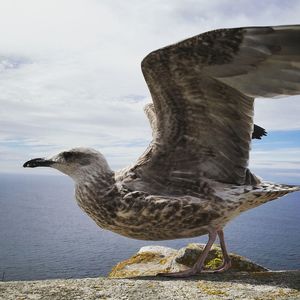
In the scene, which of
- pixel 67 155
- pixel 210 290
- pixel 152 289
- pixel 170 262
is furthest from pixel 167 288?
pixel 170 262

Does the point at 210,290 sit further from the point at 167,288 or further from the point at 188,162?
the point at 188,162

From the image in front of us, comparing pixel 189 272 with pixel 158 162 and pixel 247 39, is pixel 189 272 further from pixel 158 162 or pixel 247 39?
pixel 247 39

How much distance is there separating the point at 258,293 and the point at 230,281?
1.98ft

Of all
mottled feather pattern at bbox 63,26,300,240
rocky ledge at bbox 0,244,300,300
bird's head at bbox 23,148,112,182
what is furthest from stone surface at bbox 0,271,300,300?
bird's head at bbox 23,148,112,182

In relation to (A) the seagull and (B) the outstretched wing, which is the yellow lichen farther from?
(B) the outstretched wing

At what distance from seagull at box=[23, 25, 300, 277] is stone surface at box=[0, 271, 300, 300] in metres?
0.82

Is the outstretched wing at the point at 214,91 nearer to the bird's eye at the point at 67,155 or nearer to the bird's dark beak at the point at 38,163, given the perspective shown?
the bird's eye at the point at 67,155

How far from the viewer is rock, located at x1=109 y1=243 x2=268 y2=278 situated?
25.6 feet

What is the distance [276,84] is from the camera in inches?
193

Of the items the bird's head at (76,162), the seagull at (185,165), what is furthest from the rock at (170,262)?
the bird's head at (76,162)

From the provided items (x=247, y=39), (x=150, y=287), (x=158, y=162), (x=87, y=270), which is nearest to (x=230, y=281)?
(x=150, y=287)

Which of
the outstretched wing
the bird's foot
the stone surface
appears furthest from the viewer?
the bird's foot

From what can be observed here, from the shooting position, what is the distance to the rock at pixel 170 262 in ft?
25.6

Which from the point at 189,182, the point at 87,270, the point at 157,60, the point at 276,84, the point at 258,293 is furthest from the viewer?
the point at 87,270
